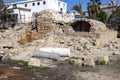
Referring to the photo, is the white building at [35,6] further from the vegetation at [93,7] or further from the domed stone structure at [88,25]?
the domed stone structure at [88,25]

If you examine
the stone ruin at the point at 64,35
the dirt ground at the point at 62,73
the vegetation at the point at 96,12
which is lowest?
the dirt ground at the point at 62,73

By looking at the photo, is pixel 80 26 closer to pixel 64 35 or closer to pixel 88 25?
pixel 88 25

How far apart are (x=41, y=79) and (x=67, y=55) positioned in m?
5.96

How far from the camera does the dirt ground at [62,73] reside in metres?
10.0

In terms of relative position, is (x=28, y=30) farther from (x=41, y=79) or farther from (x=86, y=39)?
(x=41, y=79)

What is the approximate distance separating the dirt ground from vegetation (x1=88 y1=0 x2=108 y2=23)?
2587cm

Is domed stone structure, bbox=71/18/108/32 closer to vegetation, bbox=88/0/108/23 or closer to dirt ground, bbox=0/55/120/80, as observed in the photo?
dirt ground, bbox=0/55/120/80

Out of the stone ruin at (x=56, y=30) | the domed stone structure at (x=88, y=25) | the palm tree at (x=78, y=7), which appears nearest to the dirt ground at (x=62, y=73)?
→ the stone ruin at (x=56, y=30)

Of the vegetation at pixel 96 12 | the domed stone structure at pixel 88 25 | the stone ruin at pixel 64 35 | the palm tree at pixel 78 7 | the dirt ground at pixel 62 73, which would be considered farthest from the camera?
the palm tree at pixel 78 7

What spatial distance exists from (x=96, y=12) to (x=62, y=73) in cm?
3071

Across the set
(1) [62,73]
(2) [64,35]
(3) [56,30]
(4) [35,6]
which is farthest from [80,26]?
(4) [35,6]

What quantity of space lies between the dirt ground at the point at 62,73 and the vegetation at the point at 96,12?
2587 centimetres

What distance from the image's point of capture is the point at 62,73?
35.7 feet

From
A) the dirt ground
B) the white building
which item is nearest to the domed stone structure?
the dirt ground
